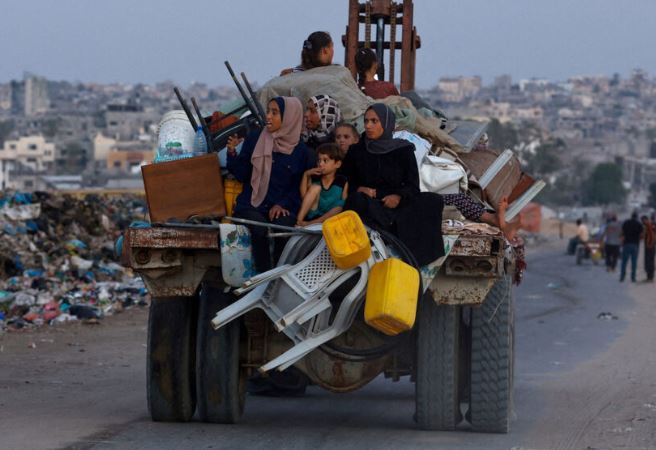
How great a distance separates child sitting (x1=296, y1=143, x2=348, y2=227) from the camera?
1004 centimetres

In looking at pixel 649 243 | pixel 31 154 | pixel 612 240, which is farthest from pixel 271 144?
pixel 31 154

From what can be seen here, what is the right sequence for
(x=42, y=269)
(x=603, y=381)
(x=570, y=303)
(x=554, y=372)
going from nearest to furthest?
(x=603, y=381)
(x=554, y=372)
(x=42, y=269)
(x=570, y=303)

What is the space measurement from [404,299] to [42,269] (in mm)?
14551

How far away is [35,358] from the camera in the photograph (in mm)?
15633

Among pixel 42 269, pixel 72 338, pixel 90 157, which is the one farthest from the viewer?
pixel 90 157

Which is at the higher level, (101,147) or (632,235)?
(632,235)

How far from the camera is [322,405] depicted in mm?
12438

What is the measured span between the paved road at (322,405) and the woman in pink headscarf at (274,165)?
139cm

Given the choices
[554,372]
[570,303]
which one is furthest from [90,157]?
[554,372]

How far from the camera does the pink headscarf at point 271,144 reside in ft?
33.3

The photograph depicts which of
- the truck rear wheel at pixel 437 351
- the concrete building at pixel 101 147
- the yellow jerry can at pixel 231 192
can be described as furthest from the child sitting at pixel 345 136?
the concrete building at pixel 101 147

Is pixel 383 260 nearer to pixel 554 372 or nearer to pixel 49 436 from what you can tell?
pixel 49 436

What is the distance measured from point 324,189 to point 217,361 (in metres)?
1.26

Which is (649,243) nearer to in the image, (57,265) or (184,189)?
(57,265)
